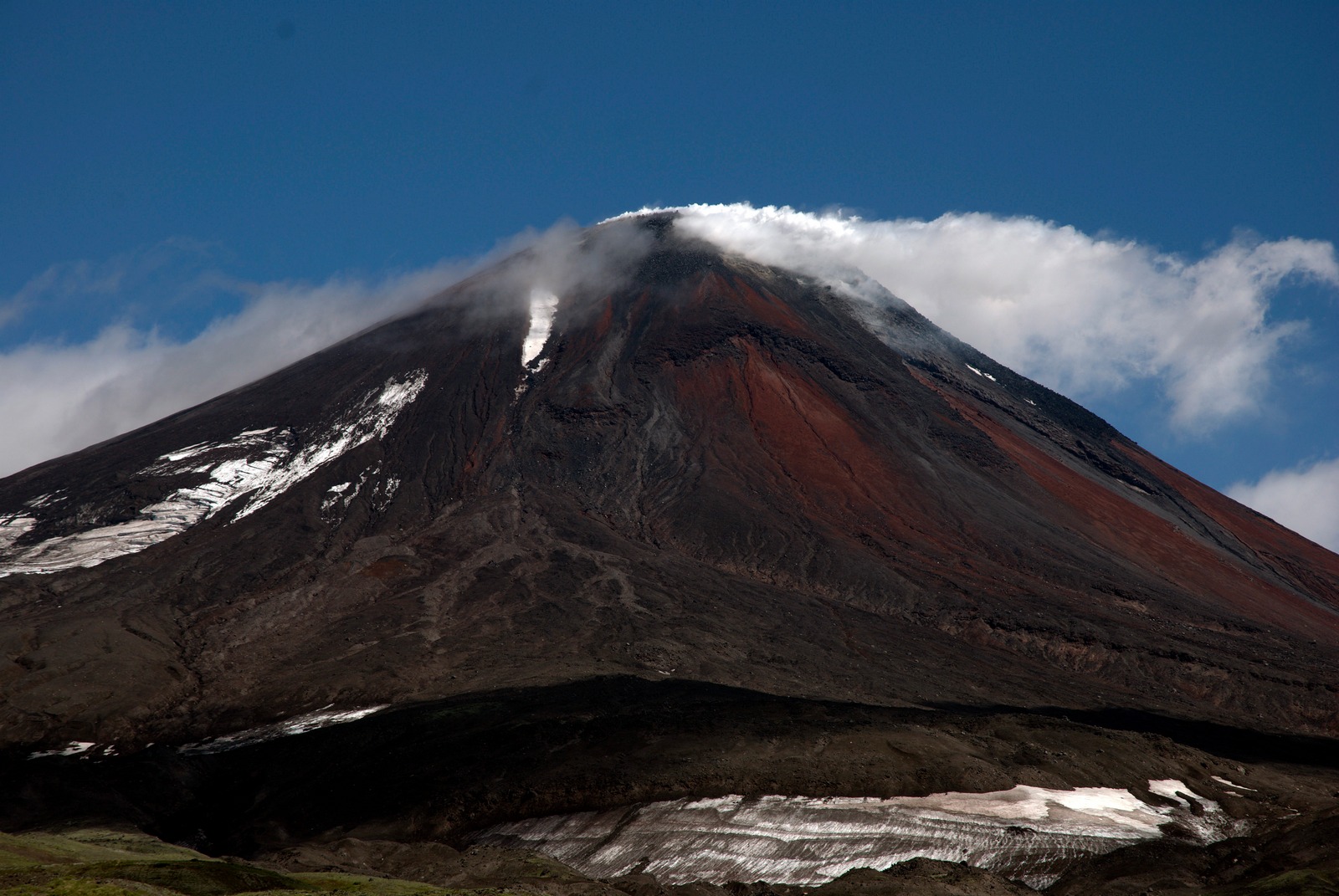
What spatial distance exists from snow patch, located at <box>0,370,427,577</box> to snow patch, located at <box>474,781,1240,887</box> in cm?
6513

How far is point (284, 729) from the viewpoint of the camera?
67.5m

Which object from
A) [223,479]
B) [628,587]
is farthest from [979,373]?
[223,479]

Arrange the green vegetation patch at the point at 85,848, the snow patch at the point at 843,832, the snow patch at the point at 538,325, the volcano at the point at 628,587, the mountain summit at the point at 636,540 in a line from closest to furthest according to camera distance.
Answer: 1. the green vegetation patch at the point at 85,848
2. the snow patch at the point at 843,832
3. the volcano at the point at 628,587
4. the mountain summit at the point at 636,540
5. the snow patch at the point at 538,325

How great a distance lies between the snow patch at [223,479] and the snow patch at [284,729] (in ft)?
124

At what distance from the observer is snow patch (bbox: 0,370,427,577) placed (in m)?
99.0

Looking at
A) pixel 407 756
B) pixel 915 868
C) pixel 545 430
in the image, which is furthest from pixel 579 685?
pixel 545 430

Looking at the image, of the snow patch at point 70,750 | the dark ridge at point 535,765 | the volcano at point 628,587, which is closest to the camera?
Answer: the dark ridge at point 535,765

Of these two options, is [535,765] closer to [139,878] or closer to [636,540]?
[139,878]

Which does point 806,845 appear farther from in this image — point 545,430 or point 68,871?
point 545,430

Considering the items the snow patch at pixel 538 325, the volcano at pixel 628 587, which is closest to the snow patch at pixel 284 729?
the volcano at pixel 628 587

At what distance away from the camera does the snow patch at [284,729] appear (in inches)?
2571

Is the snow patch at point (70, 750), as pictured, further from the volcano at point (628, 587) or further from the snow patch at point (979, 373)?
the snow patch at point (979, 373)

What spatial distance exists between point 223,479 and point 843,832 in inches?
3265

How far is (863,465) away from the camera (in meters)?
115
